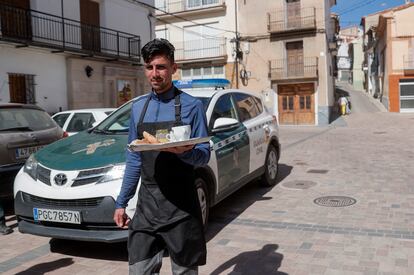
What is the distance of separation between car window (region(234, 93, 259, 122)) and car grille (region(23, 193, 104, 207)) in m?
2.94

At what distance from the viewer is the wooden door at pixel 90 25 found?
16875 mm

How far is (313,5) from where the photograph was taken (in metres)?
27.7

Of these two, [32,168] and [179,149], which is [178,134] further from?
[32,168]

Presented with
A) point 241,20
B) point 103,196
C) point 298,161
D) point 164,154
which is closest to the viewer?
point 164,154

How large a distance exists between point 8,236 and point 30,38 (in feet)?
34.7

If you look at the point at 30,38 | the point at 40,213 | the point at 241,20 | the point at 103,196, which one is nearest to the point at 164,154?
the point at 103,196

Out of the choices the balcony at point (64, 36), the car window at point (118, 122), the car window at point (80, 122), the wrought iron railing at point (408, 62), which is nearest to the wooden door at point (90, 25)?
the balcony at point (64, 36)

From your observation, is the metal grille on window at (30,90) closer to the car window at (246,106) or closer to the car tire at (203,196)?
the car window at (246,106)

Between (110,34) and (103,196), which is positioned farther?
(110,34)

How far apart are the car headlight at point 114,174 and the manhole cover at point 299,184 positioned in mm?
4229

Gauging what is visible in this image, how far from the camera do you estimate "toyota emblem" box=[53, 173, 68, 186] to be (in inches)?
165

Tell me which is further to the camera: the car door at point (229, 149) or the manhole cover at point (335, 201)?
the manhole cover at point (335, 201)

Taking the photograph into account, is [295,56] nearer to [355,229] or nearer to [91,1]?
[91,1]

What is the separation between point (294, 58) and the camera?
28.5 m
